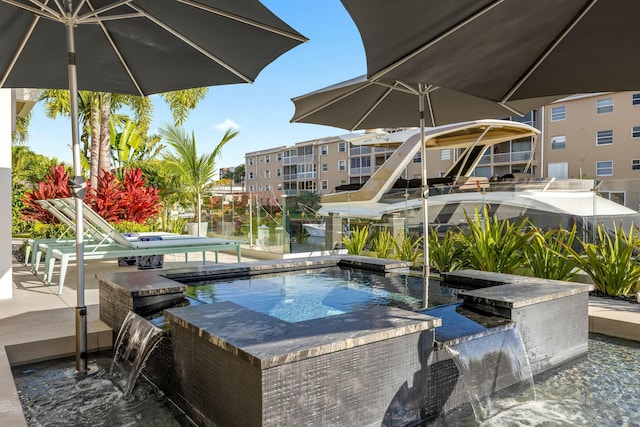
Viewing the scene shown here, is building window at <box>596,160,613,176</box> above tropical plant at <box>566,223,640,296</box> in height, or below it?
above

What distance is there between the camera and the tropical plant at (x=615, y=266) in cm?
505

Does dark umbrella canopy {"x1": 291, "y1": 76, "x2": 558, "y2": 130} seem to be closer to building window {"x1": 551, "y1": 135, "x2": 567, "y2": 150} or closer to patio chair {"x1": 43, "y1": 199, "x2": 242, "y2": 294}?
patio chair {"x1": 43, "y1": 199, "x2": 242, "y2": 294}

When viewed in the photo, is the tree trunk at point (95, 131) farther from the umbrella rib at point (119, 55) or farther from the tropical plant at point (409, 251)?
the umbrella rib at point (119, 55)

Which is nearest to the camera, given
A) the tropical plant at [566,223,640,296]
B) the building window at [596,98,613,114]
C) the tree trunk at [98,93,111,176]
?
the tropical plant at [566,223,640,296]

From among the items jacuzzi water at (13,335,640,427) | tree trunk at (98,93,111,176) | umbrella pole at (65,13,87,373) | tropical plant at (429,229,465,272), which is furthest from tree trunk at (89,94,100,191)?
jacuzzi water at (13,335,640,427)

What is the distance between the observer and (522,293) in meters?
3.56

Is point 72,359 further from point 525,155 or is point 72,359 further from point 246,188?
point 246,188

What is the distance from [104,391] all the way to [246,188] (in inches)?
2277

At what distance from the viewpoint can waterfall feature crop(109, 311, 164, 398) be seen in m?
3.00

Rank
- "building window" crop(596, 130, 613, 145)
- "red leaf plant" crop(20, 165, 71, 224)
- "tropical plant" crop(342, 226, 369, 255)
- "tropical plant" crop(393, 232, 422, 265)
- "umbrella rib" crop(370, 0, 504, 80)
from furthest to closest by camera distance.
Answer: "building window" crop(596, 130, 613, 145)
"red leaf plant" crop(20, 165, 71, 224)
"tropical plant" crop(342, 226, 369, 255)
"tropical plant" crop(393, 232, 422, 265)
"umbrella rib" crop(370, 0, 504, 80)

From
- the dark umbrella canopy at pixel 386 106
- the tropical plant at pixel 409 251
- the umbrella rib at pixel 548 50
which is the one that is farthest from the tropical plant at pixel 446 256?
the umbrella rib at pixel 548 50

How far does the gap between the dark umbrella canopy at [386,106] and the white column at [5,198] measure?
3.44 metres

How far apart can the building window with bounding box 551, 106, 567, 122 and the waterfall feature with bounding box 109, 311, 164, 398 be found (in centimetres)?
3140

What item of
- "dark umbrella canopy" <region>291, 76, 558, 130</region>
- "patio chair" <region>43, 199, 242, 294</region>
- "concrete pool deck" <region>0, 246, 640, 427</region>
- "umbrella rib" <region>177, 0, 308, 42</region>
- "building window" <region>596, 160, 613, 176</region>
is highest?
"building window" <region>596, 160, 613, 176</region>
